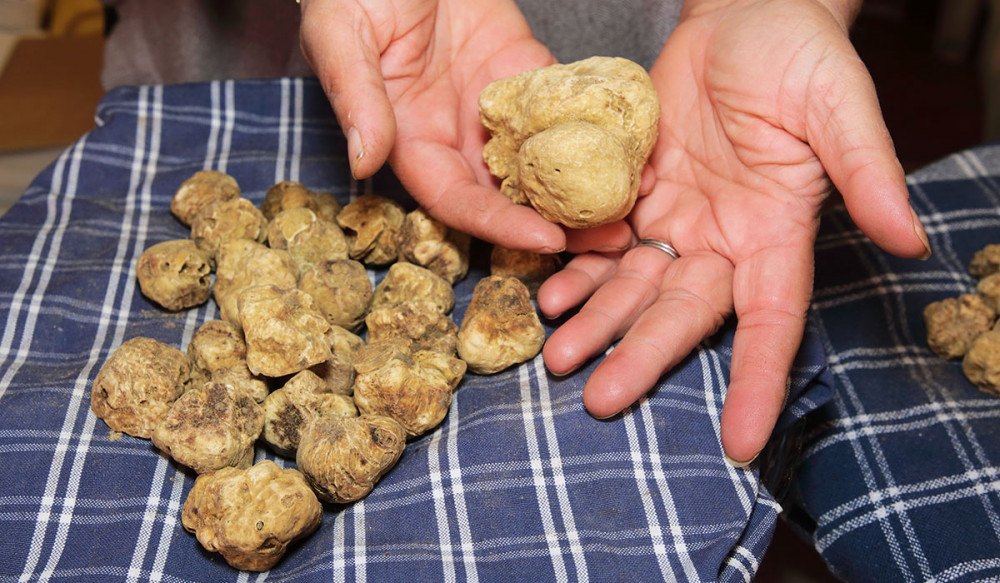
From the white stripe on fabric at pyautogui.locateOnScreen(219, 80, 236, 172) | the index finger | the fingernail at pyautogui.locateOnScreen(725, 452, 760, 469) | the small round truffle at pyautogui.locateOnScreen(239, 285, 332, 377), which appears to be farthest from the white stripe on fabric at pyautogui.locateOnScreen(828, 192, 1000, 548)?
the white stripe on fabric at pyautogui.locateOnScreen(219, 80, 236, 172)

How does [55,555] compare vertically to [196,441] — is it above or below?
below

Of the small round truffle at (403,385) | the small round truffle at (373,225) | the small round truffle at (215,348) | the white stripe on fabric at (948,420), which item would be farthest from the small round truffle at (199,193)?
the white stripe on fabric at (948,420)

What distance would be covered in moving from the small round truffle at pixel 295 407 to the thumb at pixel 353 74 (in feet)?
1.30

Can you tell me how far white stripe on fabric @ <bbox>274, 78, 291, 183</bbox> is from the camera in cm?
214

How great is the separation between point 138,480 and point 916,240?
4.59ft

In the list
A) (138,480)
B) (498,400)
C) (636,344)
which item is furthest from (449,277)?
(138,480)

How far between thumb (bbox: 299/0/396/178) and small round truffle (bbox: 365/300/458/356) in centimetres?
29

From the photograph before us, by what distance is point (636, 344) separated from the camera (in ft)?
4.83

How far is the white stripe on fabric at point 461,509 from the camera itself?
1312mm

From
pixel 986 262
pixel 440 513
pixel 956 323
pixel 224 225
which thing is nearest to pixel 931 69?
pixel 986 262

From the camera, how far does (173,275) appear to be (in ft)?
5.57

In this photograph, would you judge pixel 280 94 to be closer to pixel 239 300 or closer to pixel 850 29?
pixel 239 300

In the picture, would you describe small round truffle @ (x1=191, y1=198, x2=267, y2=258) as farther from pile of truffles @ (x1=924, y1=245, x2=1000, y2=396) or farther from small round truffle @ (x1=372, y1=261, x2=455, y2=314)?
pile of truffles @ (x1=924, y1=245, x2=1000, y2=396)

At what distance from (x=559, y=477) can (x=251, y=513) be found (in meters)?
0.51
